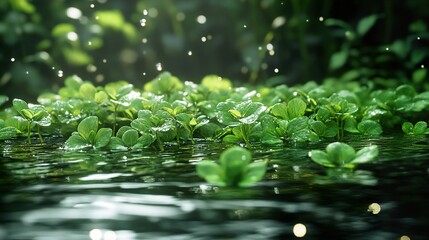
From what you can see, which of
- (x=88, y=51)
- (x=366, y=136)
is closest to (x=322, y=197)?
(x=366, y=136)

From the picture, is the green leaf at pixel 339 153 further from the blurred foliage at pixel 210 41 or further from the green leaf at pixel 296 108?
the blurred foliage at pixel 210 41

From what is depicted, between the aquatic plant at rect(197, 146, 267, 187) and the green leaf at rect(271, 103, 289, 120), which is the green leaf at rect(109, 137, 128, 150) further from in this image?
the aquatic plant at rect(197, 146, 267, 187)

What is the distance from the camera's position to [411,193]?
1282mm

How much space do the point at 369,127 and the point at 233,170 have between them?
1.01 m

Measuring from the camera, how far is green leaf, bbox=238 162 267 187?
1.28m

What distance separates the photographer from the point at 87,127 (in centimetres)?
194

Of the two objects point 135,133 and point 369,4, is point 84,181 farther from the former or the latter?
point 369,4

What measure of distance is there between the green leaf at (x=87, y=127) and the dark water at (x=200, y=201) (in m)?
0.23

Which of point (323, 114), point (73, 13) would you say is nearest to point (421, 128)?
point (323, 114)

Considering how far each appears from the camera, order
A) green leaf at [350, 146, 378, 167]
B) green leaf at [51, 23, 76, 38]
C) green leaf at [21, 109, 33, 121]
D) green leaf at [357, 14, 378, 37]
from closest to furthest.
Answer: green leaf at [350, 146, 378, 167] → green leaf at [21, 109, 33, 121] → green leaf at [357, 14, 378, 37] → green leaf at [51, 23, 76, 38]

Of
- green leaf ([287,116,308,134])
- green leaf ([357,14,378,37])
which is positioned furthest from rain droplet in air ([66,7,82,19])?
green leaf ([287,116,308,134])

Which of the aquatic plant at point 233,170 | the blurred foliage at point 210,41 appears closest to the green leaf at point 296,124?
the aquatic plant at point 233,170

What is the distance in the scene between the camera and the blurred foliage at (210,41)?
4414 mm

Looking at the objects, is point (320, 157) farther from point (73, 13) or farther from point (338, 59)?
point (73, 13)
